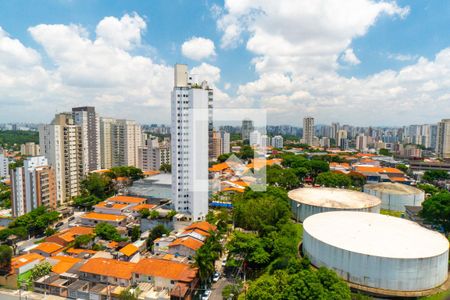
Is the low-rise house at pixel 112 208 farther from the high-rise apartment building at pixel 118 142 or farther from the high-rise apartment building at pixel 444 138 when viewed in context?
the high-rise apartment building at pixel 444 138

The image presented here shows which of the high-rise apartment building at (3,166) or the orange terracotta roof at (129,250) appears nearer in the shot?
the orange terracotta roof at (129,250)

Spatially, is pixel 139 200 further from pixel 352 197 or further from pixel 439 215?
pixel 439 215

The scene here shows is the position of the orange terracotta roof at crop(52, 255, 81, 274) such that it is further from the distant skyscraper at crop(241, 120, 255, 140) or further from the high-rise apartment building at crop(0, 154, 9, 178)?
the high-rise apartment building at crop(0, 154, 9, 178)

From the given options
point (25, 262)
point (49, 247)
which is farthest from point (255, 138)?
point (25, 262)

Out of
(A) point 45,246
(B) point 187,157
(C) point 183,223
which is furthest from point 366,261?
(A) point 45,246

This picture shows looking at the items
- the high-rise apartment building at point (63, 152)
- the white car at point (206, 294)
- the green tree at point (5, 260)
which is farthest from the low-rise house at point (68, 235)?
the high-rise apartment building at point (63, 152)

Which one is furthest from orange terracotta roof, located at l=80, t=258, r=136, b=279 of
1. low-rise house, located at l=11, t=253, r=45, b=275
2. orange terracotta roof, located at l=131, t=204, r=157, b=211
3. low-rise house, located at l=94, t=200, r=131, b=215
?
orange terracotta roof, located at l=131, t=204, r=157, b=211
